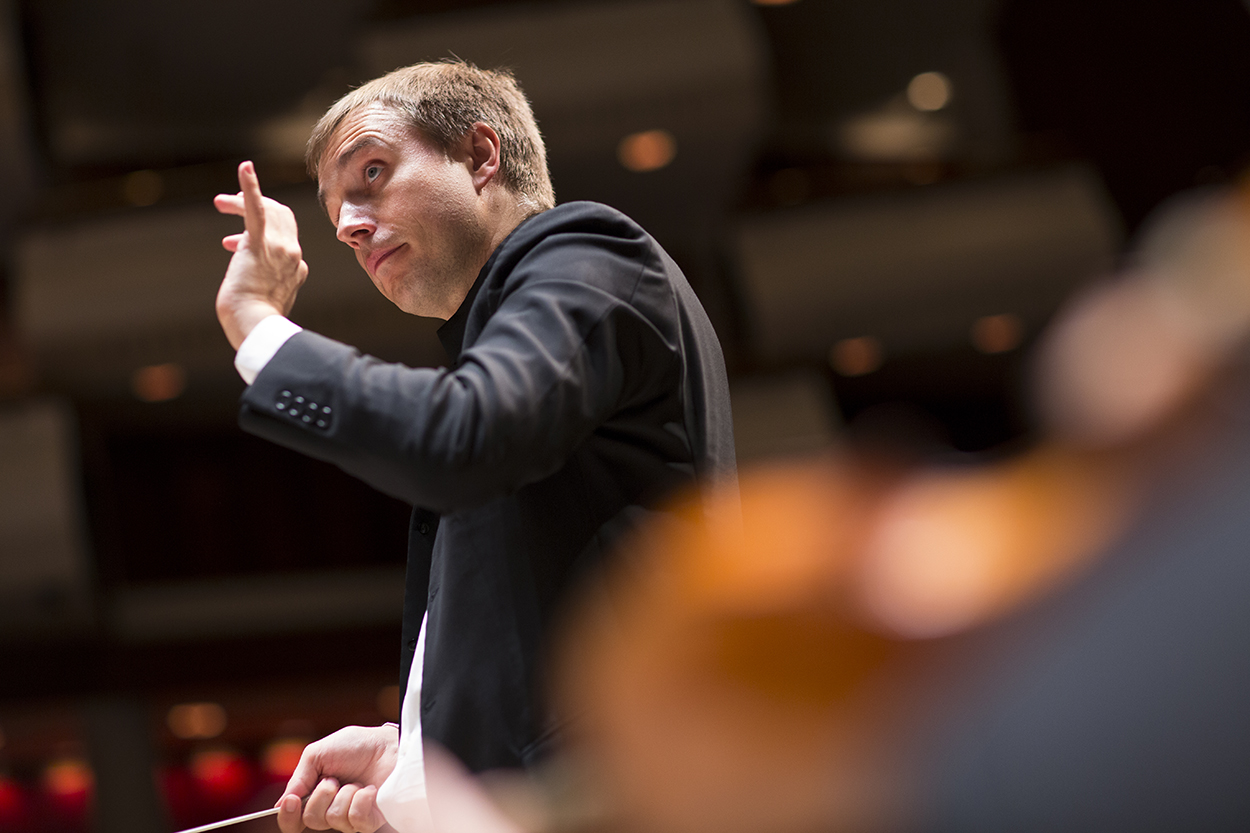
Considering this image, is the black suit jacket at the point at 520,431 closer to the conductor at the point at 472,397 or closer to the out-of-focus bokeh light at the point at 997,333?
the conductor at the point at 472,397

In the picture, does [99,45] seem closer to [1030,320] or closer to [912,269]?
[912,269]

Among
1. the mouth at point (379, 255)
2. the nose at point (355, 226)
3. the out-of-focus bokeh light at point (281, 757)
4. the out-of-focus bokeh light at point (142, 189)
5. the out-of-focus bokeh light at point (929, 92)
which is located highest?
the out-of-focus bokeh light at point (929, 92)

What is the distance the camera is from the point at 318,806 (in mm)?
762

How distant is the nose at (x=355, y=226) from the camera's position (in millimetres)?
808

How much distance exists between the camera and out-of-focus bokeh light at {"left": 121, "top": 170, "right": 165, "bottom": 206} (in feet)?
12.7

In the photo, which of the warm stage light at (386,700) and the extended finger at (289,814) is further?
the warm stage light at (386,700)

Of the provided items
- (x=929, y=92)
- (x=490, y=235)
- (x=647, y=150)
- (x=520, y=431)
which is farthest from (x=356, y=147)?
(x=929, y=92)

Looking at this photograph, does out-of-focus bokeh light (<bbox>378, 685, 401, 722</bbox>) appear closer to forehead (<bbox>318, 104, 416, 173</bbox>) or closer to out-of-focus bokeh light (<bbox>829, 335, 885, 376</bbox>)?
out-of-focus bokeh light (<bbox>829, 335, 885, 376</bbox>)

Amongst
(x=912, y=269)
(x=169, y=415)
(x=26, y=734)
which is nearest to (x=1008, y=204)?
(x=912, y=269)

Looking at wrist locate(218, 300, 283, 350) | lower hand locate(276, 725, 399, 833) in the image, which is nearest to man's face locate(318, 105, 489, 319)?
wrist locate(218, 300, 283, 350)

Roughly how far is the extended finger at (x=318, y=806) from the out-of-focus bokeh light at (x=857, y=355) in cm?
327

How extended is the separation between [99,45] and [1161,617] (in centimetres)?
471

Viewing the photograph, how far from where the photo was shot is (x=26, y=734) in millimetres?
3906

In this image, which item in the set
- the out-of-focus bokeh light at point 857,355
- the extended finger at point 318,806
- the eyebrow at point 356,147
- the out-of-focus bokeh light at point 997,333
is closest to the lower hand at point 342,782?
the extended finger at point 318,806
